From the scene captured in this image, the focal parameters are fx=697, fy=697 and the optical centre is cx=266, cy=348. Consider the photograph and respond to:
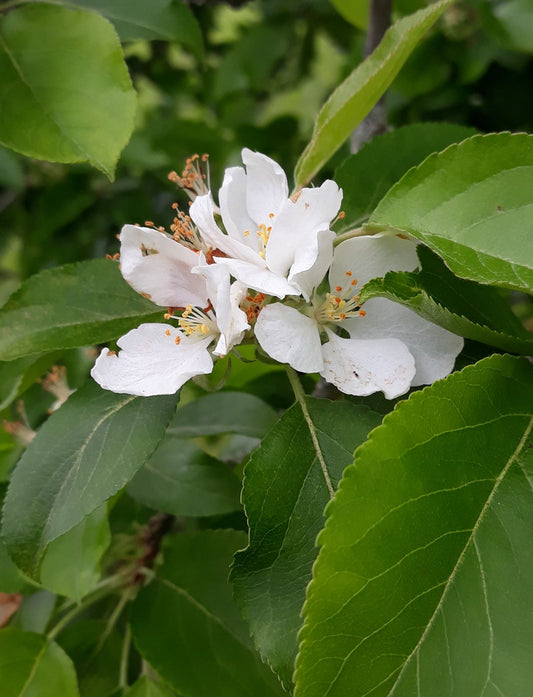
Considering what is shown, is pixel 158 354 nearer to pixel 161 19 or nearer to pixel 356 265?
pixel 356 265

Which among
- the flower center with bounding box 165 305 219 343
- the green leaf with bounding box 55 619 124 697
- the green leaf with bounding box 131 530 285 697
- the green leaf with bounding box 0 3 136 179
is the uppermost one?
the green leaf with bounding box 0 3 136 179

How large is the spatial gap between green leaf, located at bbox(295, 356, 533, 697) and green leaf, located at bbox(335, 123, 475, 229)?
11.9 inches

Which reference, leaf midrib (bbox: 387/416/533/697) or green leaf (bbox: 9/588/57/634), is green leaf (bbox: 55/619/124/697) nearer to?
green leaf (bbox: 9/588/57/634)

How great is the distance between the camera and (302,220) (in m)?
0.58

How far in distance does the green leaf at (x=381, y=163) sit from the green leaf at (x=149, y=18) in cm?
37

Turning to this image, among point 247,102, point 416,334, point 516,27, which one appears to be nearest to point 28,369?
point 416,334

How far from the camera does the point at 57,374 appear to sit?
39.9 inches

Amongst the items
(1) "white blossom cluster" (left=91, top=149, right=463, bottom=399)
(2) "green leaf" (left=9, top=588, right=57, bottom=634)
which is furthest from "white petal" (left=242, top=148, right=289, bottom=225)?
(2) "green leaf" (left=9, top=588, right=57, bottom=634)

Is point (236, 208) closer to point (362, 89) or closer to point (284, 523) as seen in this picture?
point (362, 89)

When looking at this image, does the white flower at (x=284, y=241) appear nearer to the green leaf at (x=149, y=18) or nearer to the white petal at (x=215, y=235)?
the white petal at (x=215, y=235)

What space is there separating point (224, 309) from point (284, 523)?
178 millimetres

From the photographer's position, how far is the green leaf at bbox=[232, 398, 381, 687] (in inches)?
21.1

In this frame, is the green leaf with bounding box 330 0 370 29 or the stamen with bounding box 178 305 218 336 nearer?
the stamen with bounding box 178 305 218 336

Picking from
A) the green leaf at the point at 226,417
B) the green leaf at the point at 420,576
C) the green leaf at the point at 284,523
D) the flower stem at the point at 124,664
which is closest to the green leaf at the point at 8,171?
the green leaf at the point at 226,417
